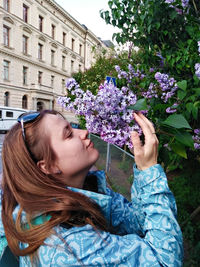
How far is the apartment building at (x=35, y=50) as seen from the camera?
25.9m

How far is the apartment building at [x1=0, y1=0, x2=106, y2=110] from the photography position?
84.9 feet

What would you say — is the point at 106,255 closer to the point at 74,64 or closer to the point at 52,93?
the point at 52,93

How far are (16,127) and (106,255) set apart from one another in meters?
0.67

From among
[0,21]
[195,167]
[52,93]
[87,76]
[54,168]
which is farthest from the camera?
[52,93]

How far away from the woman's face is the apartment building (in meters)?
22.0

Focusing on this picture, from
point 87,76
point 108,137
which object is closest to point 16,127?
point 108,137

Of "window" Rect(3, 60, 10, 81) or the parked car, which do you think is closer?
the parked car

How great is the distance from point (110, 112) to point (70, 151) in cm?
26

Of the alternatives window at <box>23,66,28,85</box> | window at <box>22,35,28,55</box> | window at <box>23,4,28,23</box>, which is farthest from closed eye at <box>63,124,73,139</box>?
window at <box>23,4,28,23</box>

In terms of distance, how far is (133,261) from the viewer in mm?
787

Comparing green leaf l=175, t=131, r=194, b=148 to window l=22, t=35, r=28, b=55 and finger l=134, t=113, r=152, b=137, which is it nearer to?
finger l=134, t=113, r=152, b=137

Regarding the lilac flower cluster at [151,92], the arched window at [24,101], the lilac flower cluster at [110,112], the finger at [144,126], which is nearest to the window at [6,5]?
the arched window at [24,101]

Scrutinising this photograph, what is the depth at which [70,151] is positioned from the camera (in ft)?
3.36

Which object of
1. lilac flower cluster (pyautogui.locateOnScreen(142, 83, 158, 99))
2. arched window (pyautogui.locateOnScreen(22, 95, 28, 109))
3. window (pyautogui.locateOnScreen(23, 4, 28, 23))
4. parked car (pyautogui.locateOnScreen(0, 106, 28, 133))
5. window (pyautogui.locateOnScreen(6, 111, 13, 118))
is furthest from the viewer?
window (pyautogui.locateOnScreen(23, 4, 28, 23))
